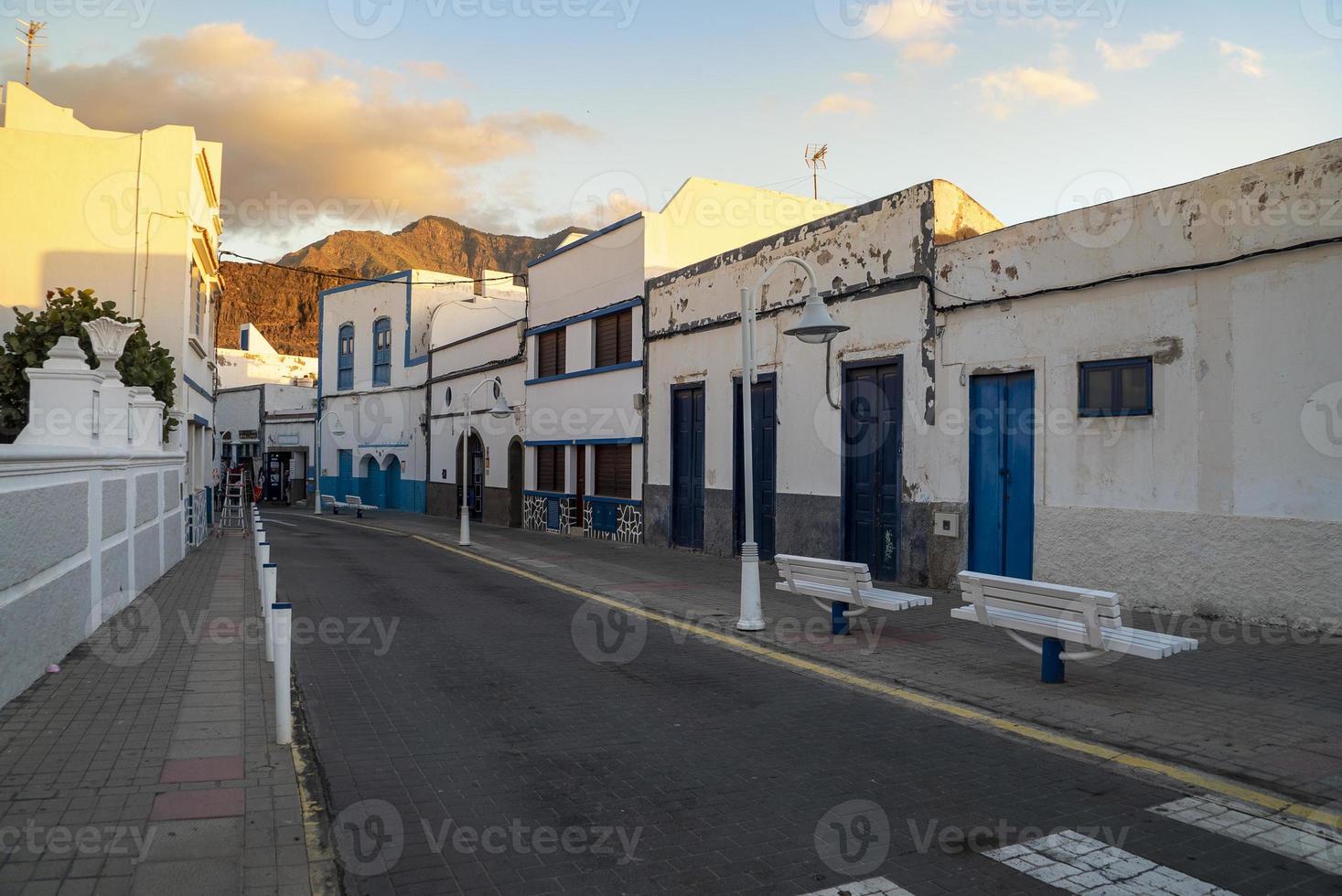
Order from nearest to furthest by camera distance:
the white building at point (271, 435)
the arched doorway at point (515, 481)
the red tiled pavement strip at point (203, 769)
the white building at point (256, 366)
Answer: the red tiled pavement strip at point (203, 769) < the arched doorway at point (515, 481) < the white building at point (271, 435) < the white building at point (256, 366)

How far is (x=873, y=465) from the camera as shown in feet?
47.0

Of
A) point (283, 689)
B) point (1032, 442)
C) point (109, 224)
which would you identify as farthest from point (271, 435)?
point (283, 689)

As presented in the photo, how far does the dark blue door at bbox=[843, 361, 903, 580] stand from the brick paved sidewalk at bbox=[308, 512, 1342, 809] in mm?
1576

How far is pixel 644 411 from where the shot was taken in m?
21.0

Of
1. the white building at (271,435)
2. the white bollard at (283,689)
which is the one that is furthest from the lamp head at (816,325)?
the white building at (271,435)

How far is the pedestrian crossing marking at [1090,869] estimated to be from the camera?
158 inches

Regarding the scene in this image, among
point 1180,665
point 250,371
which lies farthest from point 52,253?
point 250,371

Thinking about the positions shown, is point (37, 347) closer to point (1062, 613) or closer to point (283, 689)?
point (283, 689)

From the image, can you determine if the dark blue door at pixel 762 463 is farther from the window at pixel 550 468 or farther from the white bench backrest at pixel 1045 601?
the window at pixel 550 468

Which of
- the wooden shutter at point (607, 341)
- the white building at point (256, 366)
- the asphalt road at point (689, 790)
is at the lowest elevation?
the asphalt road at point (689, 790)

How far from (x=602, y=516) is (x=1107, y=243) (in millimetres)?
14322

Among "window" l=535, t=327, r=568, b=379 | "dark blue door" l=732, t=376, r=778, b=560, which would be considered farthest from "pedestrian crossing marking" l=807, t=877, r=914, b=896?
"window" l=535, t=327, r=568, b=379

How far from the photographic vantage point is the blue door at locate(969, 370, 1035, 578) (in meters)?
11.8

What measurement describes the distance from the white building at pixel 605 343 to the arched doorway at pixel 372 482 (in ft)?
50.3
